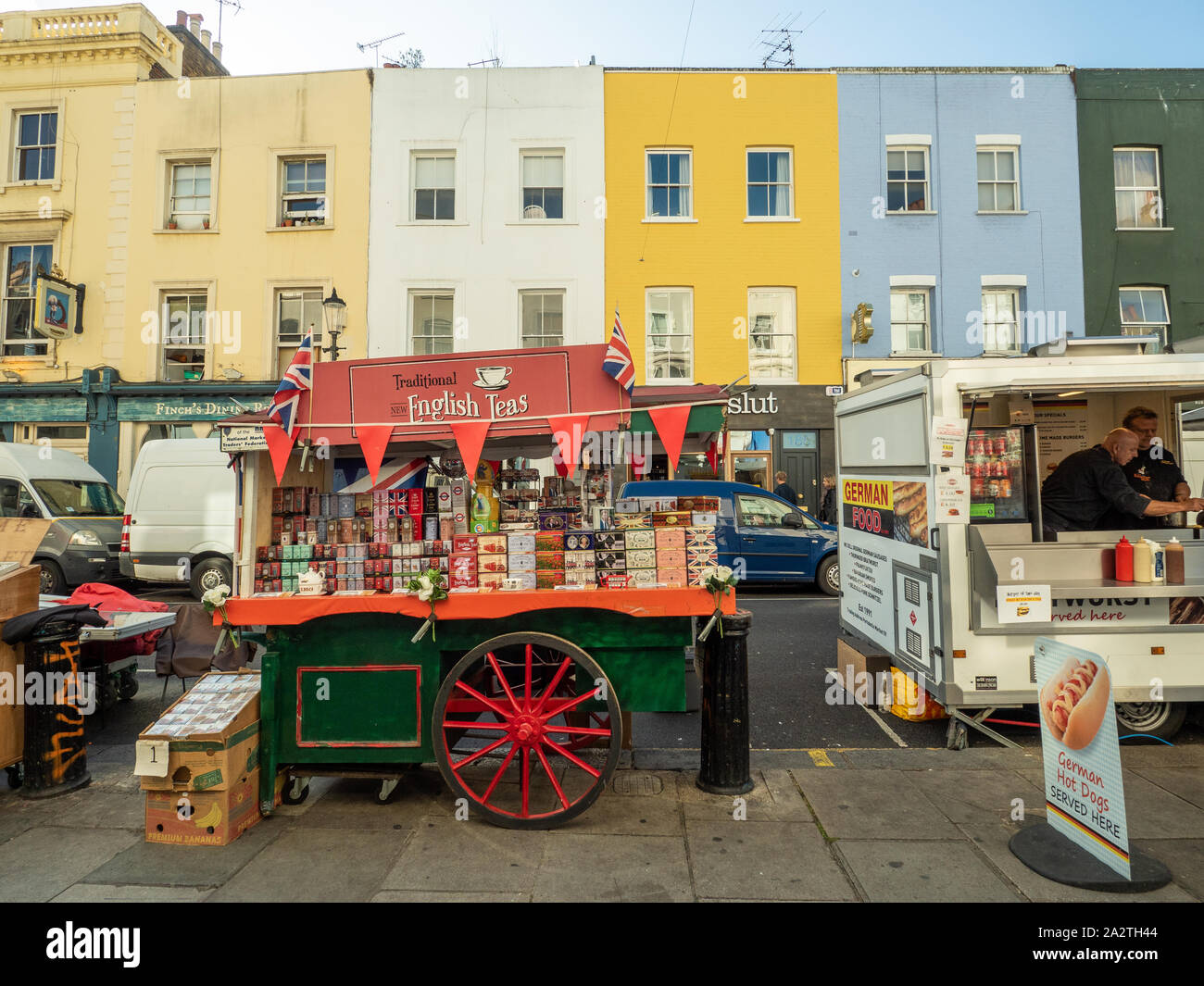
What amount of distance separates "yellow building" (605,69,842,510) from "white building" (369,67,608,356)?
0.77 meters

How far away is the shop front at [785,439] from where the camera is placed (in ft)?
54.1

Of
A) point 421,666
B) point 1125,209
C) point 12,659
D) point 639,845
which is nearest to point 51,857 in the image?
point 12,659

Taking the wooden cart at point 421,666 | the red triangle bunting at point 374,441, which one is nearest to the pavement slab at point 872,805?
the wooden cart at point 421,666

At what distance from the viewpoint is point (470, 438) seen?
4199mm

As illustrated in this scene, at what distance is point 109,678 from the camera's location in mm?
6082

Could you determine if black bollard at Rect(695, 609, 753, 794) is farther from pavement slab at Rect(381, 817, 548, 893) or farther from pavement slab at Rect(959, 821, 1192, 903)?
pavement slab at Rect(959, 821, 1192, 903)

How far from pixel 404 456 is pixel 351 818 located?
2.43 meters

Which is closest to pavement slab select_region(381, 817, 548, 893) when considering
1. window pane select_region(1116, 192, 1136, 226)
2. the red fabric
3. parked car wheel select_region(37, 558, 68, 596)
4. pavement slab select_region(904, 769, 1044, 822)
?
pavement slab select_region(904, 769, 1044, 822)

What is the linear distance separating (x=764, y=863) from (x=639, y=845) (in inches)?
25.6

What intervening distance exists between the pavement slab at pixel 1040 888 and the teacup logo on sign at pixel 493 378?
3648 mm

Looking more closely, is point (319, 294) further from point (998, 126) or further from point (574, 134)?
point (998, 126)

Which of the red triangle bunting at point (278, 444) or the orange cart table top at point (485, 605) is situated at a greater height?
the red triangle bunting at point (278, 444)

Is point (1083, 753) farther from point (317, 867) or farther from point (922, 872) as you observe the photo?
point (317, 867)

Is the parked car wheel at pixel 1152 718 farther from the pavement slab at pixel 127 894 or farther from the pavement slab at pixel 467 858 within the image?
the pavement slab at pixel 127 894
